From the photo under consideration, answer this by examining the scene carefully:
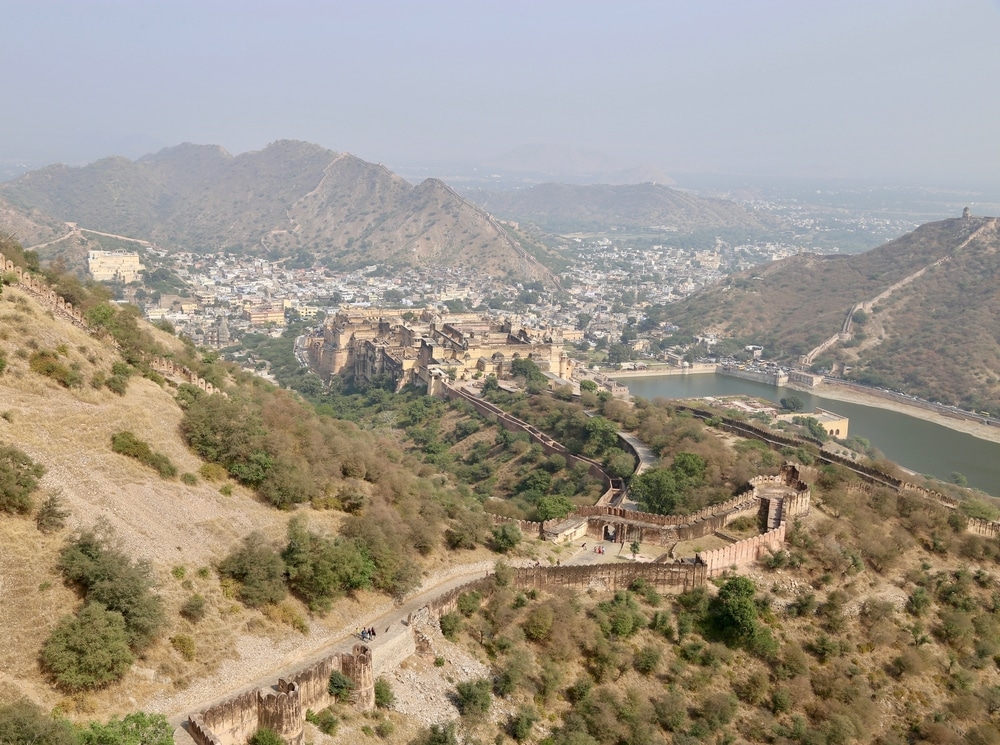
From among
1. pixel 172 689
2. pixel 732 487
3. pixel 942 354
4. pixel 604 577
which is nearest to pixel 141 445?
pixel 172 689

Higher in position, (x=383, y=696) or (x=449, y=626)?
(x=449, y=626)

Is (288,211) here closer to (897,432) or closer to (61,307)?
(897,432)

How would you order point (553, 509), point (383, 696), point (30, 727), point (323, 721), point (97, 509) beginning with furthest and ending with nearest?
point (553, 509) < point (97, 509) < point (383, 696) < point (323, 721) < point (30, 727)

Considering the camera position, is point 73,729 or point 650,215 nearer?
point 73,729

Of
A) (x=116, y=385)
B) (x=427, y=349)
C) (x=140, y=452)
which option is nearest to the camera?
(x=140, y=452)

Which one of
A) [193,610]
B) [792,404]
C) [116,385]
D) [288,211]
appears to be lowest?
[792,404]

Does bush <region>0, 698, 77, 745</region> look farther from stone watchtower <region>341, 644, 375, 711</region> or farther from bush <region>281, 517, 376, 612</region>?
bush <region>281, 517, 376, 612</region>

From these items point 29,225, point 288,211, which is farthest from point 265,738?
point 288,211

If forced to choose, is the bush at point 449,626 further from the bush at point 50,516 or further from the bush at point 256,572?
the bush at point 50,516
